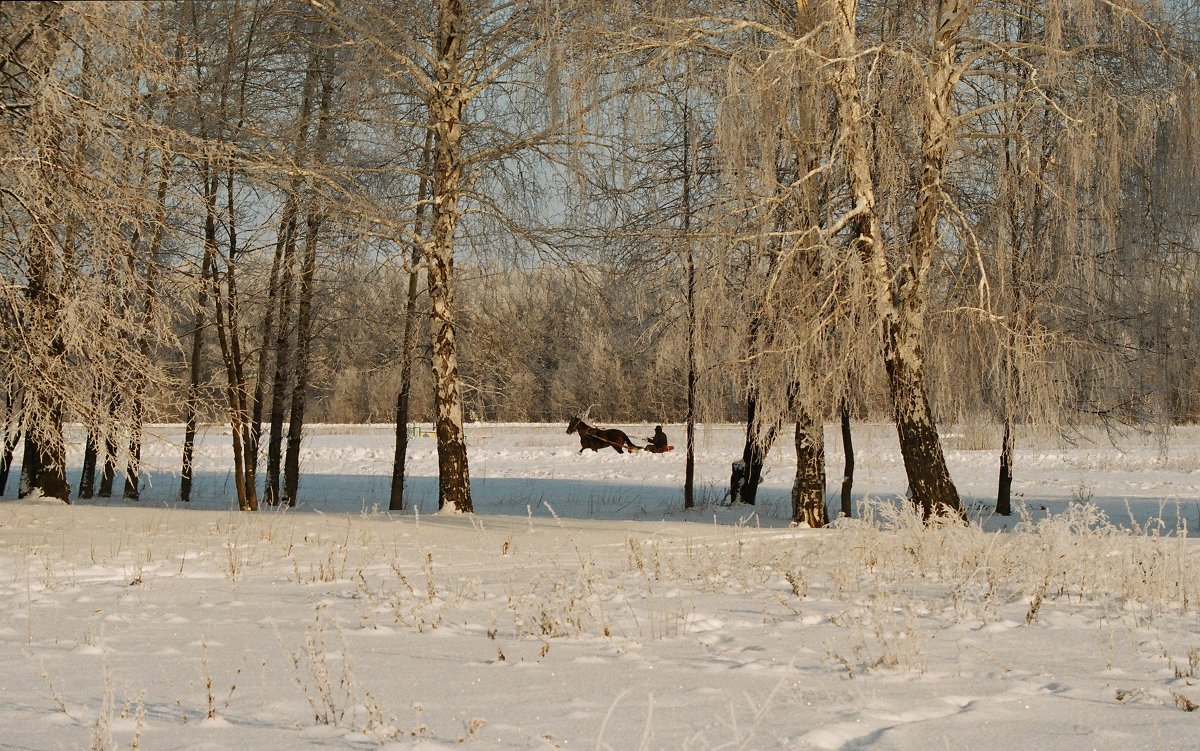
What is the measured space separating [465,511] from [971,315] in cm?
701

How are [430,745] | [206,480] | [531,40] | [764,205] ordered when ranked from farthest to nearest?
[206,480] → [531,40] → [764,205] → [430,745]

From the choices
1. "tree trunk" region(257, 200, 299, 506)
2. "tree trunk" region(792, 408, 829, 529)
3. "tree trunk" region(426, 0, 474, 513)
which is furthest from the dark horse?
"tree trunk" region(792, 408, 829, 529)

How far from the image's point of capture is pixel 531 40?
14.6 metres

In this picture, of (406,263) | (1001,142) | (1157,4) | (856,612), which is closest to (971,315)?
(1157,4)

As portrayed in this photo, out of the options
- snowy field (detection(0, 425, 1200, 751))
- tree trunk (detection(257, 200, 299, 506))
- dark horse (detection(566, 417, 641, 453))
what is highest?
tree trunk (detection(257, 200, 299, 506))

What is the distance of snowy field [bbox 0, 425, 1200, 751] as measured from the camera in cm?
415

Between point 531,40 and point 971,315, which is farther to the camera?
point 531,40

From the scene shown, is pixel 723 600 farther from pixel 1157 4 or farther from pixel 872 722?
pixel 1157 4

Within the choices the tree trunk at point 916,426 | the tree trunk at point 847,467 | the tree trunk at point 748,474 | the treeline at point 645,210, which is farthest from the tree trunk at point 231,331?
the tree trunk at point 916,426

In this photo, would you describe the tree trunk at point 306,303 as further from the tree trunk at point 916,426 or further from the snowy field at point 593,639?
the tree trunk at point 916,426

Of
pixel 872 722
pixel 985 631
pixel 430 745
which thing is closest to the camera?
pixel 430 745

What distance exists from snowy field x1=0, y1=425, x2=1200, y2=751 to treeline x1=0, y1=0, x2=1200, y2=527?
157cm

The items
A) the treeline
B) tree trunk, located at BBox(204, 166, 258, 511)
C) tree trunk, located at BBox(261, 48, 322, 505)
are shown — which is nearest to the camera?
the treeline

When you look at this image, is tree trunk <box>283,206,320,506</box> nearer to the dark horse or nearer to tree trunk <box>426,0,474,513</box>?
tree trunk <box>426,0,474,513</box>
